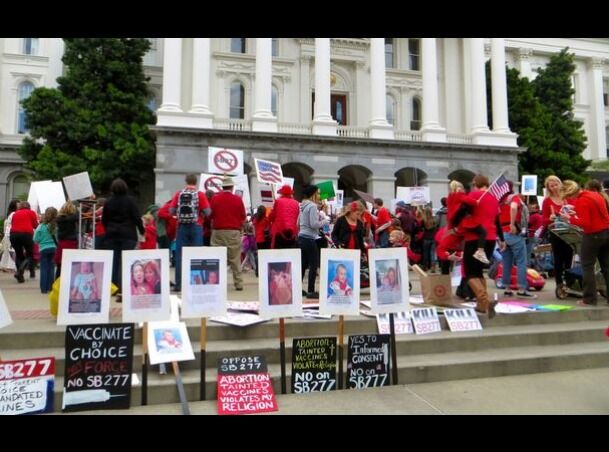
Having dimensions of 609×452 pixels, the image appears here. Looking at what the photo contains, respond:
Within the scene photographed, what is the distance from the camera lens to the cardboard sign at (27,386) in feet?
12.9

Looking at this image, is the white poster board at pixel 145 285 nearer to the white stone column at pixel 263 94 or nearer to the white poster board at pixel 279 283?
the white poster board at pixel 279 283

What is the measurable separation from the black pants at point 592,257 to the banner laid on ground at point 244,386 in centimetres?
555

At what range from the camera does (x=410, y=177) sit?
95.8ft

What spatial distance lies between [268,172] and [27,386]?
8532 millimetres

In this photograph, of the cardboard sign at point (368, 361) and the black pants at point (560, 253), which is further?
the black pants at point (560, 253)

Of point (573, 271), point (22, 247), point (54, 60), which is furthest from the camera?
point (54, 60)

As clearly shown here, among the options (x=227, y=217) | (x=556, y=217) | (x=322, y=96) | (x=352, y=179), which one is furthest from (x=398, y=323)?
(x=352, y=179)

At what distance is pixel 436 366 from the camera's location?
518cm

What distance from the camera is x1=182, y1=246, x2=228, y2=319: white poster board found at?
4.43 metres

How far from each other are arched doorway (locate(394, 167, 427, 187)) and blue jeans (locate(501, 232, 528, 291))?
18.6 m

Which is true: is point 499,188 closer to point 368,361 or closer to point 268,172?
point 368,361

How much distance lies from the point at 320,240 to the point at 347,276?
16.5ft

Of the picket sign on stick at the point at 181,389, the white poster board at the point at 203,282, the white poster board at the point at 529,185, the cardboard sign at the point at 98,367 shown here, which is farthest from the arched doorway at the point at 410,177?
the cardboard sign at the point at 98,367

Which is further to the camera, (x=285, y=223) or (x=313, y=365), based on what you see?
(x=285, y=223)
